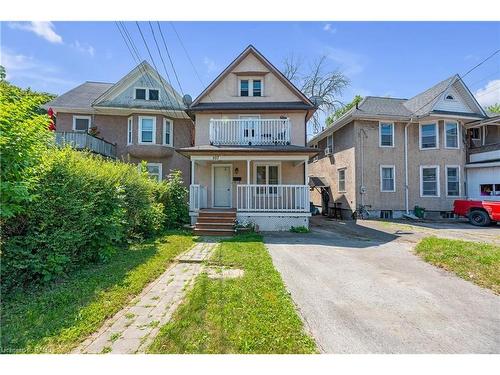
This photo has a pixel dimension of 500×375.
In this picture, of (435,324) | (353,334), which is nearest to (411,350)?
(353,334)

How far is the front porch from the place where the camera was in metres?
12.1

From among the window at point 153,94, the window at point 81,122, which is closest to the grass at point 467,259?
the window at point 153,94

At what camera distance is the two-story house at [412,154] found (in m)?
16.9

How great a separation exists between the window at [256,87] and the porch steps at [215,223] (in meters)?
7.59

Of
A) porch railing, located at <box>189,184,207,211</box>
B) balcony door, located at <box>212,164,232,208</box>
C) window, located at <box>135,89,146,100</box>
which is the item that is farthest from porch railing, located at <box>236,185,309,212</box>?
window, located at <box>135,89,146,100</box>

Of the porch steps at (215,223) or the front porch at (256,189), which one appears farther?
the front porch at (256,189)

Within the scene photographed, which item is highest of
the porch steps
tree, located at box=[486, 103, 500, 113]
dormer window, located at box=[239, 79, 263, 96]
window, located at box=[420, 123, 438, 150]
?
tree, located at box=[486, 103, 500, 113]

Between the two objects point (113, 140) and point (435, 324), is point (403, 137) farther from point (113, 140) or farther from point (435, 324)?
point (113, 140)

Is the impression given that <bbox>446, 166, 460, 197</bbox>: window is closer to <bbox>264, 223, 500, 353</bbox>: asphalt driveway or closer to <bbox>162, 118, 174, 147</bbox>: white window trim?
<bbox>264, 223, 500, 353</bbox>: asphalt driveway

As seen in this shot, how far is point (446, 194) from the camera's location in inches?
670

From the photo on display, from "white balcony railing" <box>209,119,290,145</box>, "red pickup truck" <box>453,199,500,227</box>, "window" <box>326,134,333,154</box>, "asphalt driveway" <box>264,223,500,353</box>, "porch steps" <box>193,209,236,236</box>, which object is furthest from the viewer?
"window" <box>326,134,333,154</box>

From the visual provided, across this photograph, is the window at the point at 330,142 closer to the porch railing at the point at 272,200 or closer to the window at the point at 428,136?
the window at the point at 428,136

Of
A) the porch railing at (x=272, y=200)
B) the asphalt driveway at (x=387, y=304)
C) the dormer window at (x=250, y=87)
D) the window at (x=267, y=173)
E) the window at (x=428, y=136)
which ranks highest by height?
the dormer window at (x=250, y=87)

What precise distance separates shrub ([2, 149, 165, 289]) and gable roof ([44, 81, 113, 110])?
1366cm
